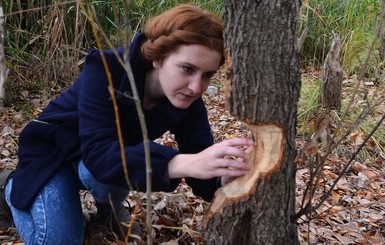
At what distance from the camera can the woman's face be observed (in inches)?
65.2

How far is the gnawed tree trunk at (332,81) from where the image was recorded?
13.1 ft

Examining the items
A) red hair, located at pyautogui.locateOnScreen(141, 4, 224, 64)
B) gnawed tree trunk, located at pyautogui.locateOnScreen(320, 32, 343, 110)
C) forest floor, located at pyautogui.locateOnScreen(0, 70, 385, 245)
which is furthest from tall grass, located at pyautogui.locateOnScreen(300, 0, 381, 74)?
red hair, located at pyautogui.locateOnScreen(141, 4, 224, 64)

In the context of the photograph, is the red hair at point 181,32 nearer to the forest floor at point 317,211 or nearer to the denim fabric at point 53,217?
the forest floor at point 317,211

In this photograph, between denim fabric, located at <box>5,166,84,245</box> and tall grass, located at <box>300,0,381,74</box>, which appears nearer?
denim fabric, located at <box>5,166,84,245</box>

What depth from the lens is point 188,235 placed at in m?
2.33

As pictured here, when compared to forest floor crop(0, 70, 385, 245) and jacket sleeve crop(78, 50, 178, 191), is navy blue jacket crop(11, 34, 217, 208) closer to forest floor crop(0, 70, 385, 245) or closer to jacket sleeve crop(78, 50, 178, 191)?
jacket sleeve crop(78, 50, 178, 191)

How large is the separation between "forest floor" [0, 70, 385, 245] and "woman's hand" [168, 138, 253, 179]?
0.95 ft

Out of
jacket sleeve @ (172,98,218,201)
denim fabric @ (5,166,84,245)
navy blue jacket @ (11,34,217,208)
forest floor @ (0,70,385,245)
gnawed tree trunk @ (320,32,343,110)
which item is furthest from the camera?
gnawed tree trunk @ (320,32,343,110)

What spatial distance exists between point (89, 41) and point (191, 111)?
9.68 feet

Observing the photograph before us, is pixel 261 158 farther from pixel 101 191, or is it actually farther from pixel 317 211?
pixel 317 211

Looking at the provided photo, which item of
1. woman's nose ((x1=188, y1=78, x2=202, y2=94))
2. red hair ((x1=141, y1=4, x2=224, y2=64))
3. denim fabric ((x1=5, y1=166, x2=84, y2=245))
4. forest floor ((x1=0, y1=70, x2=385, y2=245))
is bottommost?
forest floor ((x1=0, y1=70, x2=385, y2=245))

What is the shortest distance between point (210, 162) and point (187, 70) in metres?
0.39

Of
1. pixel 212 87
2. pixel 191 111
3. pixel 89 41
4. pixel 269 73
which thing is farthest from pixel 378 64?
pixel 269 73

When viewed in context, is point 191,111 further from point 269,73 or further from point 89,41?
point 89,41
